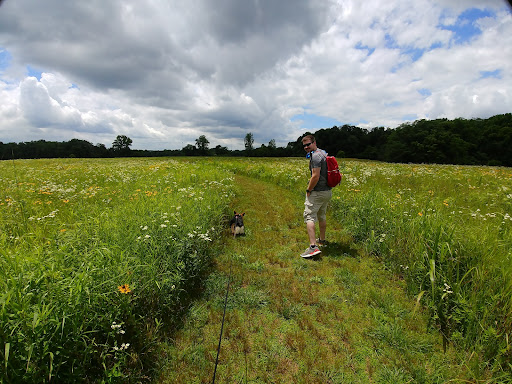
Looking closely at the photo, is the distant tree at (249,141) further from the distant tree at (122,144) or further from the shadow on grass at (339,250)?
the shadow on grass at (339,250)

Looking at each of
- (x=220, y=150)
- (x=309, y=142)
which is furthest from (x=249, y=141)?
(x=309, y=142)

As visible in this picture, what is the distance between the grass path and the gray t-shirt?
5.79ft

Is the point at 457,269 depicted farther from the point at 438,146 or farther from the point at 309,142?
the point at 438,146

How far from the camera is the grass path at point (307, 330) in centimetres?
259

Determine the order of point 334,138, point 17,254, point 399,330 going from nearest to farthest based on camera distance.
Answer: point 17,254
point 399,330
point 334,138

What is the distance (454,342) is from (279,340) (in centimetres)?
229

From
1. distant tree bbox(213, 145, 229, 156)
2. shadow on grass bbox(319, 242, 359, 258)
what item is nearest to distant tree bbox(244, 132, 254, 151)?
distant tree bbox(213, 145, 229, 156)

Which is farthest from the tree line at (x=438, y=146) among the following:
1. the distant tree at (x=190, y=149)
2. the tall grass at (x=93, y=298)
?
the tall grass at (x=93, y=298)

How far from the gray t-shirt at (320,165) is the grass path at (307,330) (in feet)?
5.79

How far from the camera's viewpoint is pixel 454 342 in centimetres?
288

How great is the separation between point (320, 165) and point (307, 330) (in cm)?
356

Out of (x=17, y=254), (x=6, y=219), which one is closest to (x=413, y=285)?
(x=17, y=254)

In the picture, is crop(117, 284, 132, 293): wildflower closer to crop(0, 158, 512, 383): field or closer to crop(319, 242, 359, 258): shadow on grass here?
crop(0, 158, 512, 383): field

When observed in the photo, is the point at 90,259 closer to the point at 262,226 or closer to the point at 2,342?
the point at 2,342
